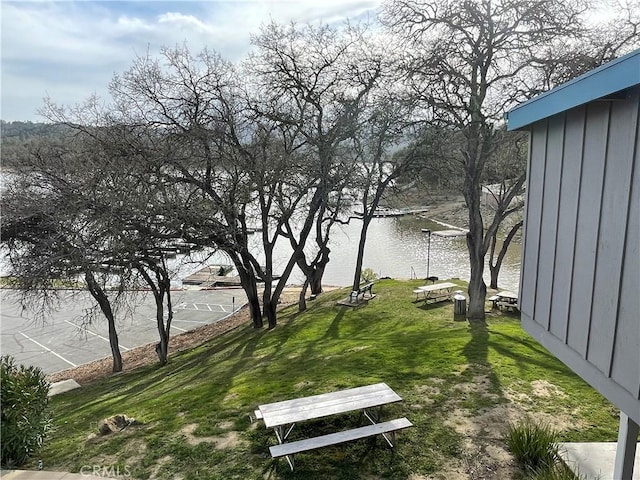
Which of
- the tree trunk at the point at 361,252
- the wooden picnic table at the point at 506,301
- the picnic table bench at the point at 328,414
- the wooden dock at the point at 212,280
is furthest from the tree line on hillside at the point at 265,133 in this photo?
the wooden dock at the point at 212,280

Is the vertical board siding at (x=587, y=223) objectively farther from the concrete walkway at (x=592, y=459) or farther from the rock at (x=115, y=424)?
the rock at (x=115, y=424)

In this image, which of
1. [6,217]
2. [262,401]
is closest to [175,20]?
[6,217]

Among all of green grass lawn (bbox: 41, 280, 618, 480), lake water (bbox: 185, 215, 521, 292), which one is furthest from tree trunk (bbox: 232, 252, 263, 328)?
lake water (bbox: 185, 215, 521, 292)

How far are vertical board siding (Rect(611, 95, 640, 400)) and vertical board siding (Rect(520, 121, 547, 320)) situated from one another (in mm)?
1270

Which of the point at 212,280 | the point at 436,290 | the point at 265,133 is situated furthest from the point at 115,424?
the point at 212,280

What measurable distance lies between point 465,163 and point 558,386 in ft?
19.3

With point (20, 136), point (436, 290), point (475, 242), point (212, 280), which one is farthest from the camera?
point (212, 280)

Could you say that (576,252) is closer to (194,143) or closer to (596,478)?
(596,478)

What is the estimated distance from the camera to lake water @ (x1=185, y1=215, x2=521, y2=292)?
23.9 m

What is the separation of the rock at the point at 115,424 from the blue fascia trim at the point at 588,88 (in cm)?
568

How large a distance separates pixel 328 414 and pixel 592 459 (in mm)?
2547

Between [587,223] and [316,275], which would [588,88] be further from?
[316,275]

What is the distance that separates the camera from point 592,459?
4.27 meters

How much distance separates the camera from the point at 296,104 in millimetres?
13094
